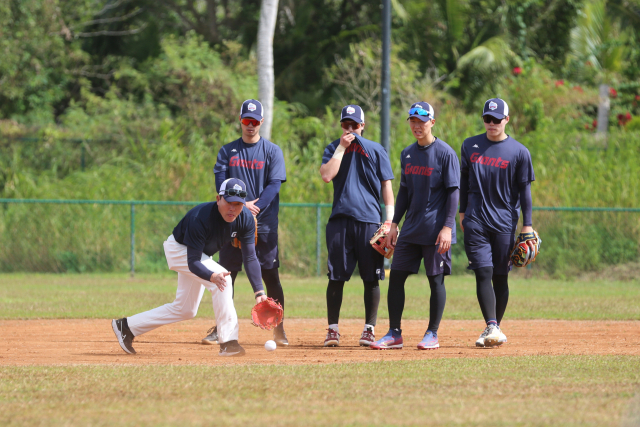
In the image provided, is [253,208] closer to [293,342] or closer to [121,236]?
[293,342]

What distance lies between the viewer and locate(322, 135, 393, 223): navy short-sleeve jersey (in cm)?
705

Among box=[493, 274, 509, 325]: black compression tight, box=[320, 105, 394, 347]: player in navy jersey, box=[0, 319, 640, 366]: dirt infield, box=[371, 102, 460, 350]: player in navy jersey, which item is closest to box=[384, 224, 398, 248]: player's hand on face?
box=[371, 102, 460, 350]: player in navy jersey

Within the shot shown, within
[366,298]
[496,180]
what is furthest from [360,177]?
[496,180]

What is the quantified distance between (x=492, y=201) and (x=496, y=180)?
0.20 meters

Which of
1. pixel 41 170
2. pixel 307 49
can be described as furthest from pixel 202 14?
pixel 41 170

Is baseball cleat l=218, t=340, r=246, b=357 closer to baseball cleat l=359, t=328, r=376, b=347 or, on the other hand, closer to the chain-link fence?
baseball cleat l=359, t=328, r=376, b=347

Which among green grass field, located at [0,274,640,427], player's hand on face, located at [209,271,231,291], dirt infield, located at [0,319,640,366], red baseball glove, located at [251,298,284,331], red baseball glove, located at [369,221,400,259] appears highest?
red baseball glove, located at [369,221,400,259]

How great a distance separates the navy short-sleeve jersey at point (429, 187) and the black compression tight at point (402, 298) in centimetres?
35

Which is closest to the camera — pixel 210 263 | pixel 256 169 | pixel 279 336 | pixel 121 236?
pixel 210 263

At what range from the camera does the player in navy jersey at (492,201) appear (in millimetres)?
6871

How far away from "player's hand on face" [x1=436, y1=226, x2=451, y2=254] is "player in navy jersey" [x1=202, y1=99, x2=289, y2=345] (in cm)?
157

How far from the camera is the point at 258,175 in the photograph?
7297 mm

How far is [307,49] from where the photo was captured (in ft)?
89.1

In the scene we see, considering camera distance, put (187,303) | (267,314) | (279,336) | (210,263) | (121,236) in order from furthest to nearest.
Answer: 1. (121,236)
2. (279,336)
3. (187,303)
4. (267,314)
5. (210,263)
